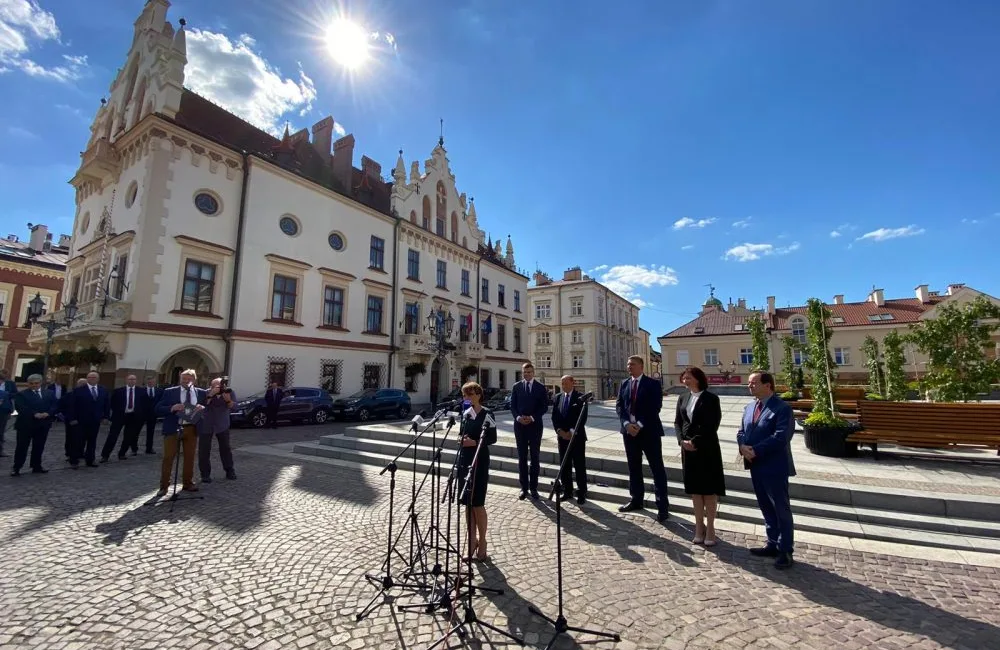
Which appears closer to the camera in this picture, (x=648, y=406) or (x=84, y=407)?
(x=648, y=406)

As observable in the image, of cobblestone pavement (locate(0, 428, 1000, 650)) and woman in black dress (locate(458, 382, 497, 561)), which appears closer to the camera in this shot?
cobblestone pavement (locate(0, 428, 1000, 650))

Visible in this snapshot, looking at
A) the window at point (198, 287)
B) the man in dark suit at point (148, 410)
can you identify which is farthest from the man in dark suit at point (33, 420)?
the window at point (198, 287)

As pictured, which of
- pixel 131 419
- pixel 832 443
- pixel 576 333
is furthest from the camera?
pixel 576 333

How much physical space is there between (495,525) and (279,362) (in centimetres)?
1791

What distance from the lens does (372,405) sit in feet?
65.8

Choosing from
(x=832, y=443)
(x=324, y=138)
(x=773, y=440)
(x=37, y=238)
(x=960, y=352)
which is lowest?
(x=832, y=443)

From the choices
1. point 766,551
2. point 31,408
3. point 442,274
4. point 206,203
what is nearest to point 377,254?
point 442,274

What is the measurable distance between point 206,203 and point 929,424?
79.9 ft

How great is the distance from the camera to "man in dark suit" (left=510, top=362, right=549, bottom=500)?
6.58 m

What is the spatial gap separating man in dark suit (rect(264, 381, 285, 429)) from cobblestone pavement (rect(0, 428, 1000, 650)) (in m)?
10.6

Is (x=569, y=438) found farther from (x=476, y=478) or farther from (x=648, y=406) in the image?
(x=476, y=478)

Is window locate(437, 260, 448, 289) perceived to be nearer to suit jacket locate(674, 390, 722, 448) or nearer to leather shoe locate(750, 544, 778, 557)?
suit jacket locate(674, 390, 722, 448)

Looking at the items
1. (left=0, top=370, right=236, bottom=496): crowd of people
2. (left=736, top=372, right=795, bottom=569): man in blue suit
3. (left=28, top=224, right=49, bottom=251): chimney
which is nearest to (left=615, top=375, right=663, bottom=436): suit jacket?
(left=736, top=372, right=795, bottom=569): man in blue suit

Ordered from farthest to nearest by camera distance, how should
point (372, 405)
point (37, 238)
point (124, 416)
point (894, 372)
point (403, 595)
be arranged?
point (37, 238) < point (372, 405) < point (894, 372) < point (124, 416) < point (403, 595)
